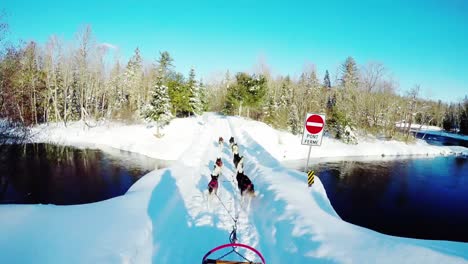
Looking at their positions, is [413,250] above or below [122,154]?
above

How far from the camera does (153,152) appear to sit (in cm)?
2839

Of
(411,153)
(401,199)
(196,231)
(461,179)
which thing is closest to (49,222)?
(196,231)

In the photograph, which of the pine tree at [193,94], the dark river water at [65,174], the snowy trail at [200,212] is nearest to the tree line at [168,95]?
the pine tree at [193,94]

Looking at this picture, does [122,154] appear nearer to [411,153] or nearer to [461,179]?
[461,179]

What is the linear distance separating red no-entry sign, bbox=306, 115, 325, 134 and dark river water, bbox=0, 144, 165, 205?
11510 mm

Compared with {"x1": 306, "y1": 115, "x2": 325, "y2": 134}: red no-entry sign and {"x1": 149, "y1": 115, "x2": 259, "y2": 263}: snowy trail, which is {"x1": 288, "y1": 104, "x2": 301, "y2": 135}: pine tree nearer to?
{"x1": 149, "y1": 115, "x2": 259, "y2": 263}: snowy trail

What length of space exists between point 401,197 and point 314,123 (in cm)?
1238

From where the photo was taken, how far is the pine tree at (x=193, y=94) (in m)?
48.7

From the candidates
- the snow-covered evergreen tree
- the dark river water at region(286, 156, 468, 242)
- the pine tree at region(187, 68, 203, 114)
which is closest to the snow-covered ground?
the dark river water at region(286, 156, 468, 242)

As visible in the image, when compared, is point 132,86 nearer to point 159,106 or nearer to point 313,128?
point 159,106

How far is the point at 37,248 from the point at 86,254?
106cm

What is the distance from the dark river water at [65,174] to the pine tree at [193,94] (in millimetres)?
21383

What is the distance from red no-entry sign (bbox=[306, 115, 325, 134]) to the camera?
9706mm

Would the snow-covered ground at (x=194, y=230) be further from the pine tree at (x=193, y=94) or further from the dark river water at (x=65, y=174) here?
the pine tree at (x=193, y=94)
